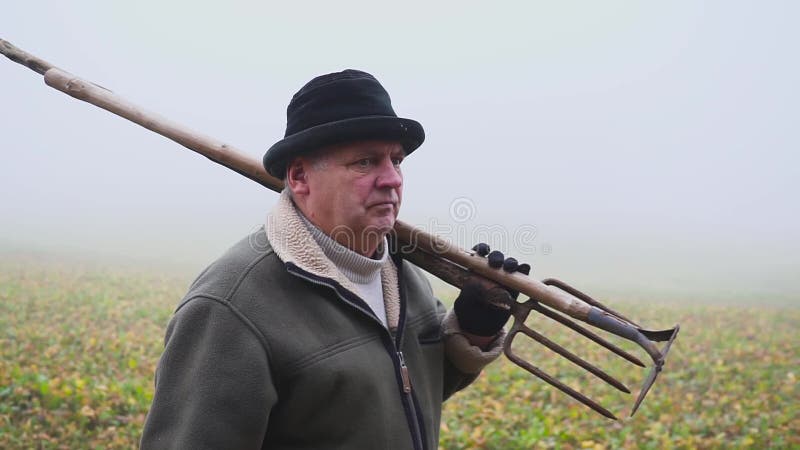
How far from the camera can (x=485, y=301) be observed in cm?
221

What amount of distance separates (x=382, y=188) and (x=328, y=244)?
0.25 meters

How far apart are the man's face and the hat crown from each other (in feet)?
0.32

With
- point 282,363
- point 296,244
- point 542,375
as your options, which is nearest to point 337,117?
point 296,244

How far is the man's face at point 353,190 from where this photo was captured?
75.1 inches

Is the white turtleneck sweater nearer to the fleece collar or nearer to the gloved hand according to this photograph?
the fleece collar

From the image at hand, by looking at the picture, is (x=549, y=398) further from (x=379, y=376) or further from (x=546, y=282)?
(x=379, y=376)

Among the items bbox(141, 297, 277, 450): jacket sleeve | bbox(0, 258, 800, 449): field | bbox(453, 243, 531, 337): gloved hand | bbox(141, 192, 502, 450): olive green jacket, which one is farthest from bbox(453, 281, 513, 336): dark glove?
bbox(0, 258, 800, 449): field

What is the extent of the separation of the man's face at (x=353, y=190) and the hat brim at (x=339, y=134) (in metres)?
0.05

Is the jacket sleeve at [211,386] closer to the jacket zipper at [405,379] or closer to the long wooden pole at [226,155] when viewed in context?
the jacket zipper at [405,379]

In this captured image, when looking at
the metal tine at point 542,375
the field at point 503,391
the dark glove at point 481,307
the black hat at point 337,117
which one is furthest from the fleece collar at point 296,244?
the field at point 503,391

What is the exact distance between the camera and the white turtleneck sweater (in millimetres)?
1952

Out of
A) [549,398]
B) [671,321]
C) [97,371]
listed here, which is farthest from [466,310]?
[671,321]

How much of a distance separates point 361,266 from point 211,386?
0.62 meters

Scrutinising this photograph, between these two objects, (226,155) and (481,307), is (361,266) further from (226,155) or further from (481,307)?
(226,155)
